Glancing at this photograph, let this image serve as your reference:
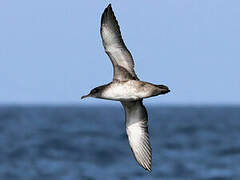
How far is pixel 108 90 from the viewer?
1384 centimetres

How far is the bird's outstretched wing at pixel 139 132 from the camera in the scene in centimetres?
1534

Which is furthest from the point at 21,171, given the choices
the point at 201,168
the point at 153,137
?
the point at 153,137

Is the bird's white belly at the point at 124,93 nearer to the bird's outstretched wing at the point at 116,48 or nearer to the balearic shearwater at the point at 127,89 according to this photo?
the balearic shearwater at the point at 127,89

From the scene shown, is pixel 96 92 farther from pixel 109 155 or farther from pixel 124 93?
pixel 109 155

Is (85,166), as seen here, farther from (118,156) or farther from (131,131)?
(131,131)

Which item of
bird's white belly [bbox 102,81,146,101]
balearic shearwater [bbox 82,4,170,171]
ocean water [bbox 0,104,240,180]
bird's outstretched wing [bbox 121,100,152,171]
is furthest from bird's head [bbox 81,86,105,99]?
ocean water [bbox 0,104,240,180]

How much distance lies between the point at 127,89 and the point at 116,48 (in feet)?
3.60

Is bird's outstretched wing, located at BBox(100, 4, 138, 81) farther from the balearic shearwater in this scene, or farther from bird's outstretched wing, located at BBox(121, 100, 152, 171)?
bird's outstretched wing, located at BBox(121, 100, 152, 171)

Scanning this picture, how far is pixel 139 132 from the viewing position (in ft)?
51.2

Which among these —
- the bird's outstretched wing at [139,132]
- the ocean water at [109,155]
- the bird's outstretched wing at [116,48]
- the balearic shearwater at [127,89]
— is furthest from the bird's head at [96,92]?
the ocean water at [109,155]

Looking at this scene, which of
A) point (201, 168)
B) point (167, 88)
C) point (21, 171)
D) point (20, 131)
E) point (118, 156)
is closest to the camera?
point (167, 88)

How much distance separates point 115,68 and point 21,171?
33.2 metres

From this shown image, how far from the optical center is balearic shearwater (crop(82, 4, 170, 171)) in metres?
13.7

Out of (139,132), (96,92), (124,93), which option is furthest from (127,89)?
(139,132)
